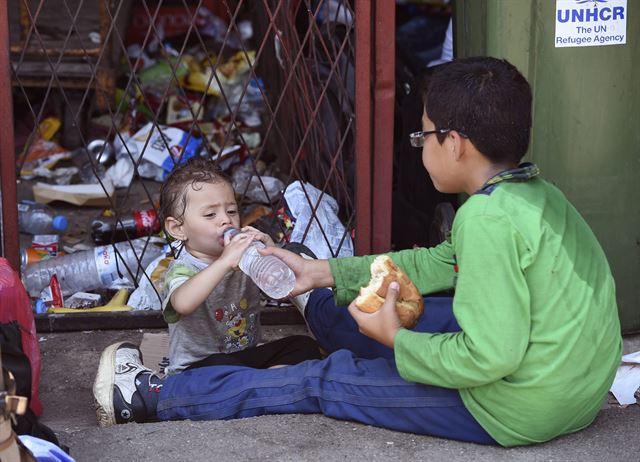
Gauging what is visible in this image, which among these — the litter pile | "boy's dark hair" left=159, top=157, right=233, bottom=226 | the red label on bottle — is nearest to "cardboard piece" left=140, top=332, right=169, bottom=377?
the litter pile

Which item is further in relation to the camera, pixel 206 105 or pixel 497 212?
pixel 206 105

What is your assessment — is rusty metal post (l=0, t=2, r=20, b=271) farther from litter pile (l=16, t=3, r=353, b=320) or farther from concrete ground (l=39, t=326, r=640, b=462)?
concrete ground (l=39, t=326, r=640, b=462)

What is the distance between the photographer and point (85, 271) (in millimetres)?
4141

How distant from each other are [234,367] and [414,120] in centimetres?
162

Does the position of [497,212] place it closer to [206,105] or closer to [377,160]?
[377,160]

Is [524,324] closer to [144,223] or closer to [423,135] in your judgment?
[423,135]

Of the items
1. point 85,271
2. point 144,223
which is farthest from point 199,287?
point 144,223

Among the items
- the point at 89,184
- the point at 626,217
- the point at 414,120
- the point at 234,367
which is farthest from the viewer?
the point at 89,184

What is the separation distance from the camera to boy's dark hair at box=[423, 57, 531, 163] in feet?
7.75

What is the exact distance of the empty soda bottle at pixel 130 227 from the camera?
442 cm

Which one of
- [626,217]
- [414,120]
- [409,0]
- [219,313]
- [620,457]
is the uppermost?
[409,0]

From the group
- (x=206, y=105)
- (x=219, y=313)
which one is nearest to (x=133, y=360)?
(x=219, y=313)

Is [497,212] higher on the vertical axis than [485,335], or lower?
higher

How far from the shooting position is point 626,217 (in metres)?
3.46
